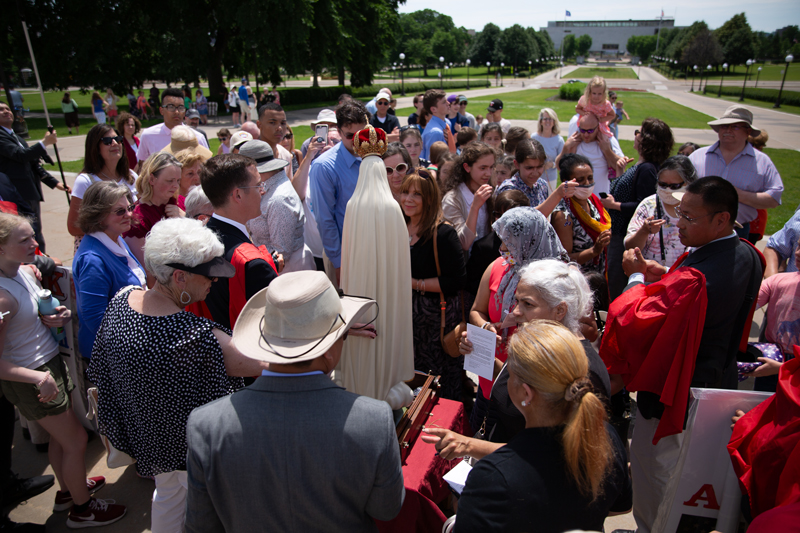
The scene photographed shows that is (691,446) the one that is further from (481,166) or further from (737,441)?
(481,166)

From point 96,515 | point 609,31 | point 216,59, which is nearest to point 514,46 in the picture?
point 216,59

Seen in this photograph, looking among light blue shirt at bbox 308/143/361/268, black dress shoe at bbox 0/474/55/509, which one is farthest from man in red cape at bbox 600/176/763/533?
black dress shoe at bbox 0/474/55/509

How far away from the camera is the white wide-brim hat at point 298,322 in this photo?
5.37 ft

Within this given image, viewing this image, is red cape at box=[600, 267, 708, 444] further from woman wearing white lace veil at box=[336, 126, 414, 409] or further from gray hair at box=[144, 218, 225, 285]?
gray hair at box=[144, 218, 225, 285]

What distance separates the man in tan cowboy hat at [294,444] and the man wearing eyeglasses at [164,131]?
5.57 m

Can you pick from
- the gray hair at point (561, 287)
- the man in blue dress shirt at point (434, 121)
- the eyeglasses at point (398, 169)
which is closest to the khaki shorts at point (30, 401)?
the eyeglasses at point (398, 169)

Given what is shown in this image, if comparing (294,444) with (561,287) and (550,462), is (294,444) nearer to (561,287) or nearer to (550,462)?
(550,462)

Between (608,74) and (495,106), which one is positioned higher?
(608,74)

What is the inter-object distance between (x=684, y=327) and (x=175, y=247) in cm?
280

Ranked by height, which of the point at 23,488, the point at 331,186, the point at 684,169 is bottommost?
the point at 23,488

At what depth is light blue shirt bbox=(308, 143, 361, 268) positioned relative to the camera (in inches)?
168

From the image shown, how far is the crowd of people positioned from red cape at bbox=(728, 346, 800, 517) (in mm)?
495

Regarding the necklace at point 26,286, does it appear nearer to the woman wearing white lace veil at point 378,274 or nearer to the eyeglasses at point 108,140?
the woman wearing white lace veil at point 378,274

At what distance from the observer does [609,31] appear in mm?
169125
